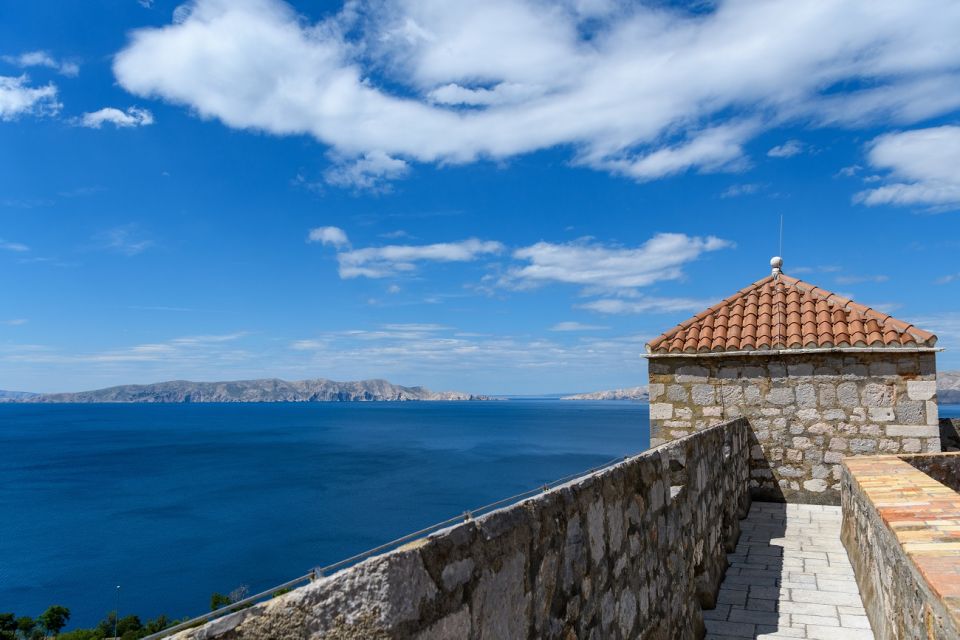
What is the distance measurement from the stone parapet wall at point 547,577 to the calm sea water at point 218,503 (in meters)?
33.0

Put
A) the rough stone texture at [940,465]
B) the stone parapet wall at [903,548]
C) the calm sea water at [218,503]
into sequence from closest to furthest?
the stone parapet wall at [903,548] → the rough stone texture at [940,465] → the calm sea water at [218,503]

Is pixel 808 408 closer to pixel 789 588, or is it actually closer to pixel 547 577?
pixel 789 588

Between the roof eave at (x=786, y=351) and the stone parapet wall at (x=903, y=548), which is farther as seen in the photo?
the roof eave at (x=786, y=351)

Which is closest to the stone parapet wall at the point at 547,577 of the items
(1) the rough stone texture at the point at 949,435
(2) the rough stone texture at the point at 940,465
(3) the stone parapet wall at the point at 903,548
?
(3) the stone parapet wall at the point at 903,548

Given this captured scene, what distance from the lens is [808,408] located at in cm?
800

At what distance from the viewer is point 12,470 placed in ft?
236

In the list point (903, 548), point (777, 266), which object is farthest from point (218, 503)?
point (903, 548)

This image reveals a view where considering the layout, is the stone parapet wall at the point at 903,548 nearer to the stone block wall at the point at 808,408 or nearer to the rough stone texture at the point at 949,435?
the stone block wall at the point at 808,408

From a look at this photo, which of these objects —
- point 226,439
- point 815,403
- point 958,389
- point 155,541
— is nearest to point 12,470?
point 226,439

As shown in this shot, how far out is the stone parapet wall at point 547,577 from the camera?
4.17 ft

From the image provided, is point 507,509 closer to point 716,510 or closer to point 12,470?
point 716,510

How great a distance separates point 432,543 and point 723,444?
5.12 m

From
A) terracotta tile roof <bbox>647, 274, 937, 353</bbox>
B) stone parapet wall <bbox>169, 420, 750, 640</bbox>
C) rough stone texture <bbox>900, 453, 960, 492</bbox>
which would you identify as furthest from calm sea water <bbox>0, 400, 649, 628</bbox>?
stone parapet wall <bbox>169, 420, 750, 640</bbox>

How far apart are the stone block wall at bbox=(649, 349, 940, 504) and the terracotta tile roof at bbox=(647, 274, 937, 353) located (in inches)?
6.2
